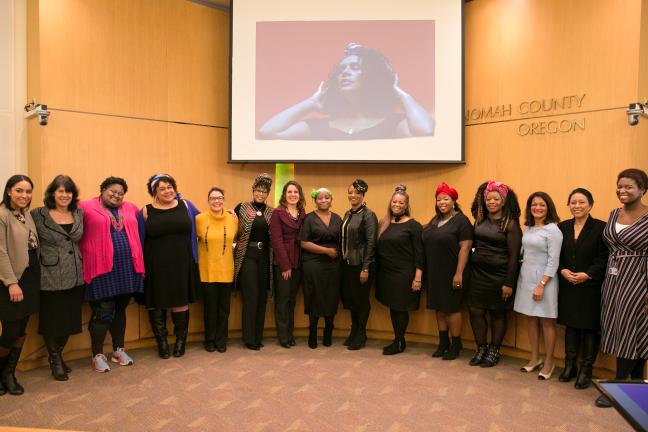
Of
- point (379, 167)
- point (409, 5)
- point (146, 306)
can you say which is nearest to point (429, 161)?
point (379, 167)

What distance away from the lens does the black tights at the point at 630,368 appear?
11.4ft

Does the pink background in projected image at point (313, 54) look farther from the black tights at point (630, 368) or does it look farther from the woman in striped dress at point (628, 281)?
the black tights at point (630, 368)

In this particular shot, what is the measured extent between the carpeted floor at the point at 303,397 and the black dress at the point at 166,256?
577 mm

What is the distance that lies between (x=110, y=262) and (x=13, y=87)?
196cm

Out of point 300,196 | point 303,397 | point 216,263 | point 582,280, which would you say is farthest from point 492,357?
point 216,263

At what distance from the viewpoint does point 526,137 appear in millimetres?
4957

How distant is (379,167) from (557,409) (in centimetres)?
302

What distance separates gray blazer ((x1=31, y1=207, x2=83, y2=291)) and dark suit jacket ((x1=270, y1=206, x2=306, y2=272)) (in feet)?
5.53

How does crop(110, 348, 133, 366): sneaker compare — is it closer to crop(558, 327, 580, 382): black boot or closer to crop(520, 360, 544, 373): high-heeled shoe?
crop(520, 360, 544, 373): high-heeled shoe

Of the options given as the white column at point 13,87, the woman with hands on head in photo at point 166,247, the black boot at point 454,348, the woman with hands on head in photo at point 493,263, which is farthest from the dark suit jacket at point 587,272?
the white column at point 13,87

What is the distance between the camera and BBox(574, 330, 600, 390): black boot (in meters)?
3.79

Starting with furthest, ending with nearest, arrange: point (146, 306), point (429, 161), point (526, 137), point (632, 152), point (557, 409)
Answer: point (429, 161)
point (526, 137)
point (146, 306)
point (632, 152)
point (557, 409)

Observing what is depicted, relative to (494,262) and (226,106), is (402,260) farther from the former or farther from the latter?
(226,106)

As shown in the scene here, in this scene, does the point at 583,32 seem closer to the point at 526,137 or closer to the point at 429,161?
the point at 526,137
